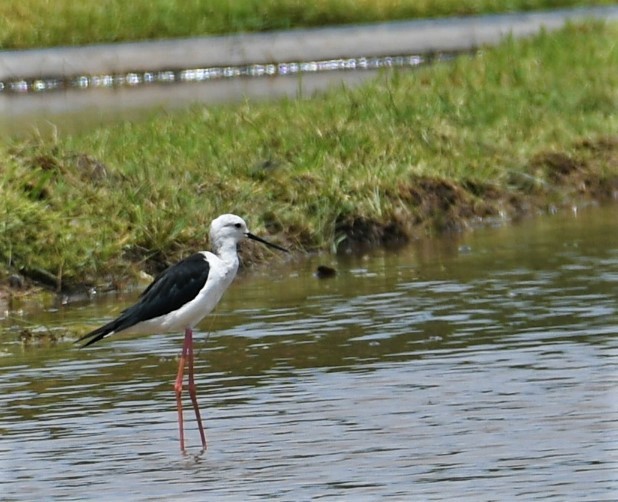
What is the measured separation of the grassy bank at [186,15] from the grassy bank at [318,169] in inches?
384

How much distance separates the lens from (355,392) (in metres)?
9.90

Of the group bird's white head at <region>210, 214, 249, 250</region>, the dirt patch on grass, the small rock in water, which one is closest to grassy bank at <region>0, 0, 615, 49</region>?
the dirt patch on grass

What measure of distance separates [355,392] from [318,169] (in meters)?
5.61

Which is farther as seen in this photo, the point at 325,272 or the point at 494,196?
the point at 494,196

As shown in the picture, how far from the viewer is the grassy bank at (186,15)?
28297mm

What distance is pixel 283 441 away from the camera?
8.84 m

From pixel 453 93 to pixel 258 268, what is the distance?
483 cm

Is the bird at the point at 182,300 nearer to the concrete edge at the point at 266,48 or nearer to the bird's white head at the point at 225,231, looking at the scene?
the bird's white head at the point at 225,231

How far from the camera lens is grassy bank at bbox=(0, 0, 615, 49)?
92.8 ft

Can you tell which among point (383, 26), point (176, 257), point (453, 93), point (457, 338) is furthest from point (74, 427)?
point (383, 26)

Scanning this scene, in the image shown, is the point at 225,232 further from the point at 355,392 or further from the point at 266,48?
the point at 266,48

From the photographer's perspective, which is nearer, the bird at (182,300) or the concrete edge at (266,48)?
the bird at (182,300)

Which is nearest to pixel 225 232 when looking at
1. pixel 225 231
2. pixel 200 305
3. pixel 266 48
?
pixel 225 231

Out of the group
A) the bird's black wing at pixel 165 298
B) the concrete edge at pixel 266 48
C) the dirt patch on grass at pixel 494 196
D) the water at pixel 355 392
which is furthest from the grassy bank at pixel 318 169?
the concrete edge at pixel 266 48
